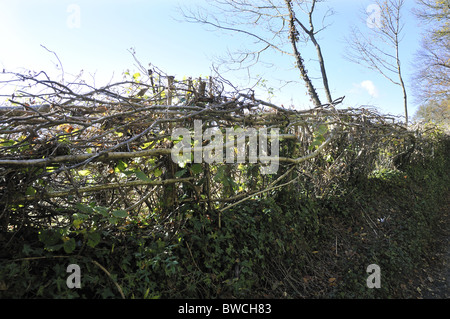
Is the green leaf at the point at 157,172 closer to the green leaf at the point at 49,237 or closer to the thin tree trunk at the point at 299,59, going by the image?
the green leaf at the point at 49,237

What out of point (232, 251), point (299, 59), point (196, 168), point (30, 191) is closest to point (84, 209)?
point (30, 191)

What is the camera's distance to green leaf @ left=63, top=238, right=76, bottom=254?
2.41 metres

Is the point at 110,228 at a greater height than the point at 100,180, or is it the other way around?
the point at 100,180

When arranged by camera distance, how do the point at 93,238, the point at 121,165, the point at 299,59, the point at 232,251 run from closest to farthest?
the point at 93,238, the point at 121,165, the point at 232,251, the point at 299,59

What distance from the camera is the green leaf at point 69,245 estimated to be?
7.92 ft

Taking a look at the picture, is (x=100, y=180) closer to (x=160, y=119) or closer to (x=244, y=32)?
(x=160, y=119)

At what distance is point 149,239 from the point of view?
9.62ft

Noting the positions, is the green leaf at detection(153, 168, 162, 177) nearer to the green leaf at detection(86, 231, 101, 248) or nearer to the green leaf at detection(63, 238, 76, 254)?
the green leaf at detection(86, 231, 101, 248)

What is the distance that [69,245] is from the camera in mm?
2438

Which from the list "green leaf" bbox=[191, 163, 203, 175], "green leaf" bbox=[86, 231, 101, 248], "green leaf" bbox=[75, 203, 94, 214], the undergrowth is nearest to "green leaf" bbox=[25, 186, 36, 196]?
the undergrowth

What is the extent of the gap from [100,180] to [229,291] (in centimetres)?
175

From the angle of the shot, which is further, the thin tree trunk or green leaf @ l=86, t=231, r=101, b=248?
the thin tree trunk

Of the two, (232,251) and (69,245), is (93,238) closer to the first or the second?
(69,245)
